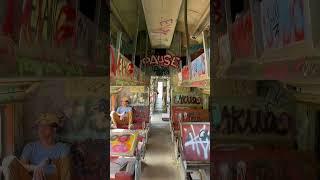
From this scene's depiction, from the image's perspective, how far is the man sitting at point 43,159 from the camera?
79.9 inches

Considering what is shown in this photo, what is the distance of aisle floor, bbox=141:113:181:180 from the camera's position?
8766mm

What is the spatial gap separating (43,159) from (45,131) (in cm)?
17

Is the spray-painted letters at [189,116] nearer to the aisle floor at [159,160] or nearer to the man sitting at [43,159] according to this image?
the aisle floor at [159,160]

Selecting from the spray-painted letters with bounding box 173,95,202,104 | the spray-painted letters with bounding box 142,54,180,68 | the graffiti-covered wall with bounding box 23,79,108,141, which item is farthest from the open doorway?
the graffiti-covered wall with bounding box 23,79,108,141

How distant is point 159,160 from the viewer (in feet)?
34.5

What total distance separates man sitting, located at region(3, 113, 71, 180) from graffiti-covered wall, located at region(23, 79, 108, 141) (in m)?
0.07

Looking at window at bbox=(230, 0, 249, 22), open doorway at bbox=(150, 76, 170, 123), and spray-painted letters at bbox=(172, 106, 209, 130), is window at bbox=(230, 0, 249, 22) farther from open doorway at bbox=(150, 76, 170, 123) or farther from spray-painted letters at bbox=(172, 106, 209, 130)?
open doorway at bbox=(150, 76, 170, 123)

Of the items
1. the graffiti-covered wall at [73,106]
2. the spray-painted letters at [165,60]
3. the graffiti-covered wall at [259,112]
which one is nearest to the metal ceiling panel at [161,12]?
the spray-painted letters at [165,60]

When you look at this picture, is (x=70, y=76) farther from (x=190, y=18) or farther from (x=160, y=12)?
(x=190, y=18)

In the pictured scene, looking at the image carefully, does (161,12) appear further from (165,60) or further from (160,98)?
(160,98)

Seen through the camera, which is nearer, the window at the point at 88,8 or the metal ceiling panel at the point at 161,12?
the window at the point at 88,8

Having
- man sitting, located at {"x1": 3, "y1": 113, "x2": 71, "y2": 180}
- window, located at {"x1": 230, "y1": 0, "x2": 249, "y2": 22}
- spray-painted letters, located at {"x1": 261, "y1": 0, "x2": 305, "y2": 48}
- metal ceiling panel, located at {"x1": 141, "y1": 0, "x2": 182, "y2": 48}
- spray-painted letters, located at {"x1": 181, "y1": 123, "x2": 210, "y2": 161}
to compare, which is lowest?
spray-painted letters, located at {"x1": 181, "y1": 123, "x2": 210, "y2": 161}

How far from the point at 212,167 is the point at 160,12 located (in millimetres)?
5441

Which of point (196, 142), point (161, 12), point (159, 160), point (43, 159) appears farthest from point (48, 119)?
point (159, 160)
